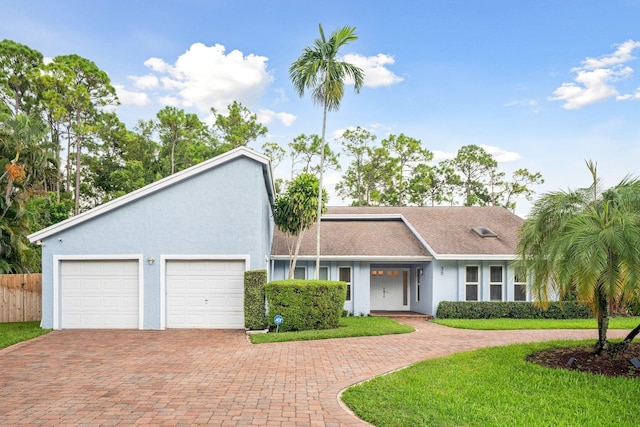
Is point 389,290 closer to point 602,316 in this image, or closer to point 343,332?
point 343,332

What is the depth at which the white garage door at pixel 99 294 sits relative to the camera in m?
12.9

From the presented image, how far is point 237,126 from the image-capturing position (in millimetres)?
32938

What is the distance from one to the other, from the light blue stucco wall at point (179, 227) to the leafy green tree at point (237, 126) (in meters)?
19.6

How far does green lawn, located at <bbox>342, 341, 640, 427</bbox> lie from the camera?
205 inches

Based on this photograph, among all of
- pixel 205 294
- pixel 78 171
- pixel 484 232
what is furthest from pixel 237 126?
pixel 205 294

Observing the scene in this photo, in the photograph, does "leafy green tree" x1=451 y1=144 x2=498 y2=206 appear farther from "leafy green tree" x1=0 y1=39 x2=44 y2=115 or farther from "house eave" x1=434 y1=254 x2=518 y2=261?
"leafy green tree" x1=0 y1=39 x2=44 y2=115

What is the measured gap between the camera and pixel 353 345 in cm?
1027

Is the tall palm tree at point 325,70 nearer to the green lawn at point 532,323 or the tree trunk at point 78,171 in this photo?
the green lawn at point 532,323

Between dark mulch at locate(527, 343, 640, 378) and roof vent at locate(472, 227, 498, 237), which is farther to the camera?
roof vent at locate(472, 227, 498, 237)

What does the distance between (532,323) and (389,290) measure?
6041 millimetres

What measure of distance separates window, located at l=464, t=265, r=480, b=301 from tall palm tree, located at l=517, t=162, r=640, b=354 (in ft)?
26.7

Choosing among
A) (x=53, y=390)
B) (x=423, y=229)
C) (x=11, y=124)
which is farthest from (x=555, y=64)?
(x=11, y=124)

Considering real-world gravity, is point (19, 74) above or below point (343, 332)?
above

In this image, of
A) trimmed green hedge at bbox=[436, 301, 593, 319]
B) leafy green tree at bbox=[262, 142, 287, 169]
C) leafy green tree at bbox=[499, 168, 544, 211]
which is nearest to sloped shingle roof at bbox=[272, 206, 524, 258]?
trimmed green hedge at bbox=[436, 301, 593, 319]
